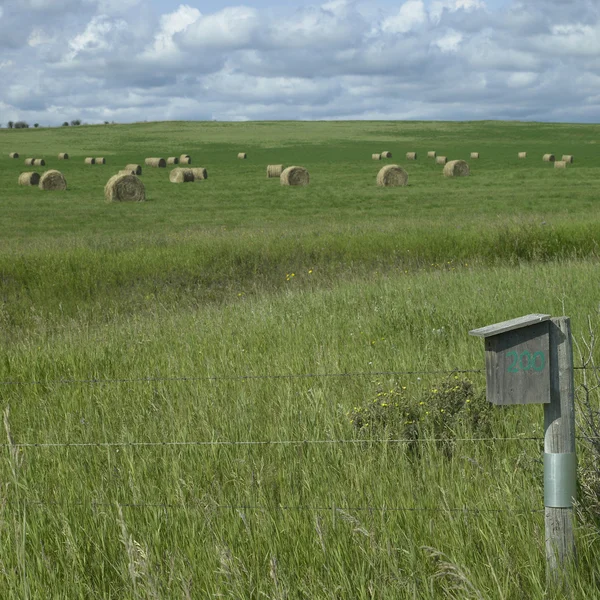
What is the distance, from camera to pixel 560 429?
3.20 m

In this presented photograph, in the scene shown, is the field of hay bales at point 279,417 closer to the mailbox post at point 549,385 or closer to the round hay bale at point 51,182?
the mailbox post at point 549,385

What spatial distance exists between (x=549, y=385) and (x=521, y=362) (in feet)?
0.46

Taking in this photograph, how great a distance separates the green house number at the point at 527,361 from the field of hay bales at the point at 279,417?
29.3 inches

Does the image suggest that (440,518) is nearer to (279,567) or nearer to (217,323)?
(279,567)

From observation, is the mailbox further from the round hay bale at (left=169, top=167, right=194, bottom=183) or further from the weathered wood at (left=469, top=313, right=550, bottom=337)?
the round hay bale at (left=169, top=167, right=194, bottom=183)

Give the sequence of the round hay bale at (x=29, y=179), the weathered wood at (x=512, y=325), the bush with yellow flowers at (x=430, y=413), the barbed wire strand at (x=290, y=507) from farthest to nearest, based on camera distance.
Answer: the round hay bale at (x=29, y=179)
the bush with yellow flowers at (x=430, y=413)
the barbed wire strand at (x=290, y=507)
the weathered wood at (x=512, y=325)

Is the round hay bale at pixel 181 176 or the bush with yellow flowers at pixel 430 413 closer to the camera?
the bush with yellow flowers at pixel 430 413

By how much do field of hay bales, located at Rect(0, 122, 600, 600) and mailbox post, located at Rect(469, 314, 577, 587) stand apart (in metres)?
0.26

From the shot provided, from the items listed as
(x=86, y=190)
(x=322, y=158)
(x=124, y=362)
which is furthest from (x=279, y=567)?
(x=322, y=158)

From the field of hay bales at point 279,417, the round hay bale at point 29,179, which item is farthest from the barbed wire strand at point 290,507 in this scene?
the round hay bale at point 29,179

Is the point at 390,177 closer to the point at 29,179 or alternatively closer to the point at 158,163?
the point at 29,179

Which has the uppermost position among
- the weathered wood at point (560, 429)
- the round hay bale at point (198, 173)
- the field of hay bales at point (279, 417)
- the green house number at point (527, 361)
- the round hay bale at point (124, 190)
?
the round hay bale at point (198, 173)

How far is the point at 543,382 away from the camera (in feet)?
10.3

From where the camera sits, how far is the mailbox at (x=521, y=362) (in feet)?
10.3
